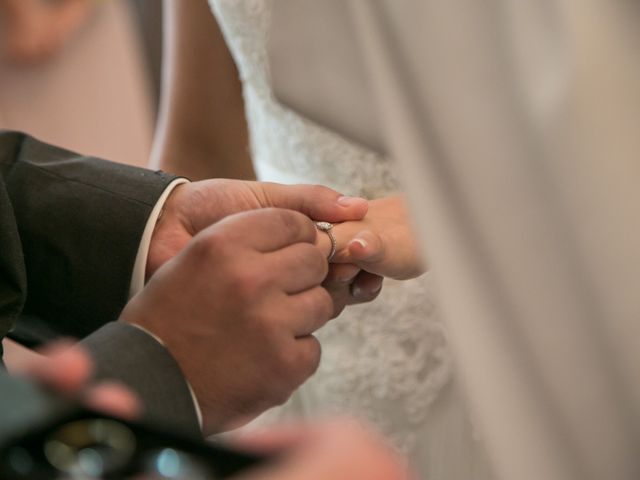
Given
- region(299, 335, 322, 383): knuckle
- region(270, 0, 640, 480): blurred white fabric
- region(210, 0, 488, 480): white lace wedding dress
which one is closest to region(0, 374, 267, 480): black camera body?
region(270, 0, 640, 480): blurred white fabric

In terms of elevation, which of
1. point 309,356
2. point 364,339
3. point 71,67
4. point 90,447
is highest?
point 90,447

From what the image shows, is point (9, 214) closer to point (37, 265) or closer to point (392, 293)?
point (37, 265)

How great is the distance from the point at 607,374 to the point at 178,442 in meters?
0.22

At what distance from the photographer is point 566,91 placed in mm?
410

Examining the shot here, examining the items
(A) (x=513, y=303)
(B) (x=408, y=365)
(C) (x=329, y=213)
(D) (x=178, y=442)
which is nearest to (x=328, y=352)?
(B) (x=408, y=365)

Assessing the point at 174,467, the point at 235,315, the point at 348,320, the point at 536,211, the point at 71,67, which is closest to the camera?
the point at 174,467

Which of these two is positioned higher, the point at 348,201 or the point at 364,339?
the point at 348,201

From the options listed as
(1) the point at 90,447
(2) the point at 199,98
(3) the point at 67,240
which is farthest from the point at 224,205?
(1) the point at 90,447

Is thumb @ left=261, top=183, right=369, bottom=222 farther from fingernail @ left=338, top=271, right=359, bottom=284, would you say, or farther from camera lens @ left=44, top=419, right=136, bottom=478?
camera lens @ left=44, top=419, right=136, bottom=478

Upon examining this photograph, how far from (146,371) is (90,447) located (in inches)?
9.2

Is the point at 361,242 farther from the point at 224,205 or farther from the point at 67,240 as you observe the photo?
the point at 67,240

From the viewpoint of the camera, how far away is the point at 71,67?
6.42 ft

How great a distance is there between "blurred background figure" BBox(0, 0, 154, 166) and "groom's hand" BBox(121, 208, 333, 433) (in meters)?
1.31

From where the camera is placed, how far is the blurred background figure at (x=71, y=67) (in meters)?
1.88
